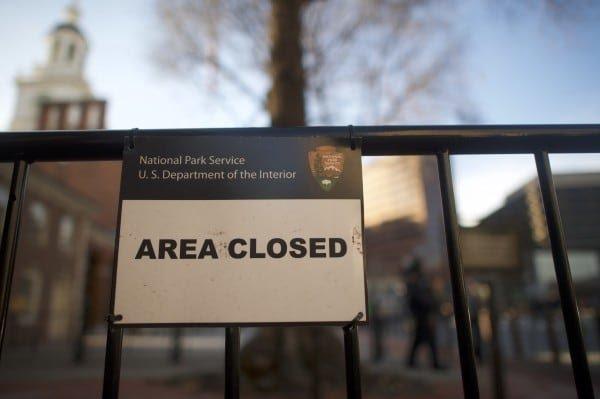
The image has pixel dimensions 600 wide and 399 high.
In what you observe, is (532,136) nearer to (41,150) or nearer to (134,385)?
(41,150)

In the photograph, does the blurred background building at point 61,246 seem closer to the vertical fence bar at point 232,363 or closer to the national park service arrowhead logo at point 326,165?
the vertical fence bar at point 232,363

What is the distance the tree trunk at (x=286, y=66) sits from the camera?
263 inches

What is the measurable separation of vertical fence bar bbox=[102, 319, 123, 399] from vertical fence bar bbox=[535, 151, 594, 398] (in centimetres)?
115

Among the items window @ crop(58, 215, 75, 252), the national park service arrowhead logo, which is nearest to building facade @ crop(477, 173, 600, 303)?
window @ crop(58, 215, 75, 252)

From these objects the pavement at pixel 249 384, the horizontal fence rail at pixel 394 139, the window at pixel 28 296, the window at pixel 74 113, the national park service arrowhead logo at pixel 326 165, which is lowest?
the pavement at pixel 249 384

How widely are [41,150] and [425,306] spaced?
23.9 feet

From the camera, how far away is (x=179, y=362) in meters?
9.34

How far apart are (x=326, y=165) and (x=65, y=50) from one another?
5469 centimetres

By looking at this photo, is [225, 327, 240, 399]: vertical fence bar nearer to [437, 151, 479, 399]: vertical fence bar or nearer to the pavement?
[437, 151, 479, 399]: vertical fence bar

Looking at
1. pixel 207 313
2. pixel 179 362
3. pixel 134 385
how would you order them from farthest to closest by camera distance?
pixel 179 362 → pixel 134 385 → pixel 207 313

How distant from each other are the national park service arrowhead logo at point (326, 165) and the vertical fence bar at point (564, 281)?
1.94 feet

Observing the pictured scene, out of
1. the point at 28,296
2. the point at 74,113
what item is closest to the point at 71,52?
the point at 74,113

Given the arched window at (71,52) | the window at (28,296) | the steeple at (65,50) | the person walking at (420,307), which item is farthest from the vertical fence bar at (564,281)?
the arched window at (71,52)

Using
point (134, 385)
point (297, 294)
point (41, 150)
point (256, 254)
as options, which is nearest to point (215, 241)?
point (256, 254)
